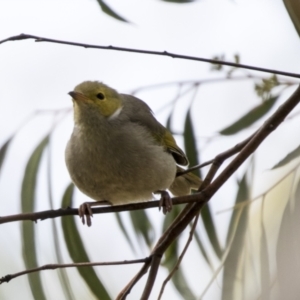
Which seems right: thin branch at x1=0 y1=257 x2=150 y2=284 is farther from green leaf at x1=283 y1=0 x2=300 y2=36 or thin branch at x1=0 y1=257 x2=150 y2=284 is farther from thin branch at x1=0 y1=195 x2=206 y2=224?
green leaf at x1=283 y1=0 x2=300 y2=36

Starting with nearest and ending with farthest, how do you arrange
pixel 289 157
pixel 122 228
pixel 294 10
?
pixel 294 10 < pixel 289 157 < pixel 122 228

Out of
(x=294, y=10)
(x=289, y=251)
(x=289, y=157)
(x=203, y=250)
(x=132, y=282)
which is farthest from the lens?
(x=203, y=250)

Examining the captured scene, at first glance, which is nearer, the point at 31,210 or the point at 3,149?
the point at 31,210

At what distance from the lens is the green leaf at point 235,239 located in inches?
67.5

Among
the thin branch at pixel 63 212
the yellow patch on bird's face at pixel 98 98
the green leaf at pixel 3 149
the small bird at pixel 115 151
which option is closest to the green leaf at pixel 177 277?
the small bird at pixel 115 151

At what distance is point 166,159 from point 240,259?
2.33 feet

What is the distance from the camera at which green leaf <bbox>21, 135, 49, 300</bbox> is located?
2.14 meters

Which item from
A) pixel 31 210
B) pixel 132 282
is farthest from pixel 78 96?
pixel 132 282

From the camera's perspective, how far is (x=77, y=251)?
229cm

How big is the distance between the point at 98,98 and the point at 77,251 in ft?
2.00

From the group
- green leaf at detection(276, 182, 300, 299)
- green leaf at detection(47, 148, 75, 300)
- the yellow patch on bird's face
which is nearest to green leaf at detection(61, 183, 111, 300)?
green leaf at detection(47, 148, 75, 300)

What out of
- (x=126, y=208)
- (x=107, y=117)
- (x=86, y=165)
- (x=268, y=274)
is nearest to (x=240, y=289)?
(x=268, y=274)

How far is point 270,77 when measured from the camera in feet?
6.84

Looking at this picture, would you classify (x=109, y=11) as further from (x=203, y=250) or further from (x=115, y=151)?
(x=203, y=250)
